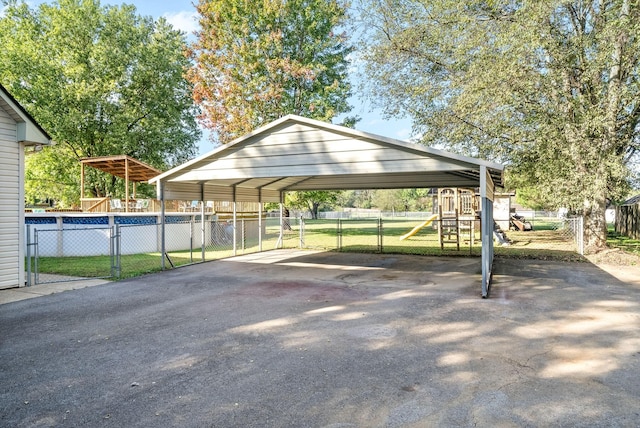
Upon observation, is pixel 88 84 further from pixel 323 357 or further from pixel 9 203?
pixel 323 357

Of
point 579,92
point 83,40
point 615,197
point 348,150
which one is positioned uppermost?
point 83,40

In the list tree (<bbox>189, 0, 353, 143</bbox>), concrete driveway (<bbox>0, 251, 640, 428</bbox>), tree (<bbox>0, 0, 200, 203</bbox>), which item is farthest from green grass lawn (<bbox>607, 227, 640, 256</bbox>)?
tree (<bbox>0, 0, 200, 203</bbox>)

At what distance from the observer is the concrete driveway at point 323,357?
3.02 m

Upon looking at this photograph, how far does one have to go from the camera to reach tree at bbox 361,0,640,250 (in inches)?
435

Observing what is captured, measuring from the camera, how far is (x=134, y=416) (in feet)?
9.77

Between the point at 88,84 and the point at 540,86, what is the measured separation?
78.3 feet

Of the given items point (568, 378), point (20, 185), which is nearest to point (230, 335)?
point (568, 378)

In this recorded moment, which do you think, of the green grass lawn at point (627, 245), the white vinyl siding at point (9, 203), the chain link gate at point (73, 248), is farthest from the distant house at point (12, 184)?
the green grass lawn at point (627, 245)

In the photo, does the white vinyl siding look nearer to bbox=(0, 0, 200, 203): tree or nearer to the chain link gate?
the chain link gate

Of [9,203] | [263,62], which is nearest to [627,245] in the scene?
[263,62]

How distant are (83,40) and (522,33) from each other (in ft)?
81.6

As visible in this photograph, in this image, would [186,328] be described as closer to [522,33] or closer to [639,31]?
[522,33]

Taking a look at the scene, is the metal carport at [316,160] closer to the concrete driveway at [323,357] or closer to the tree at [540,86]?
the concrete driveway at [323,357]

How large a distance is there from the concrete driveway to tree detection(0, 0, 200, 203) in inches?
743
